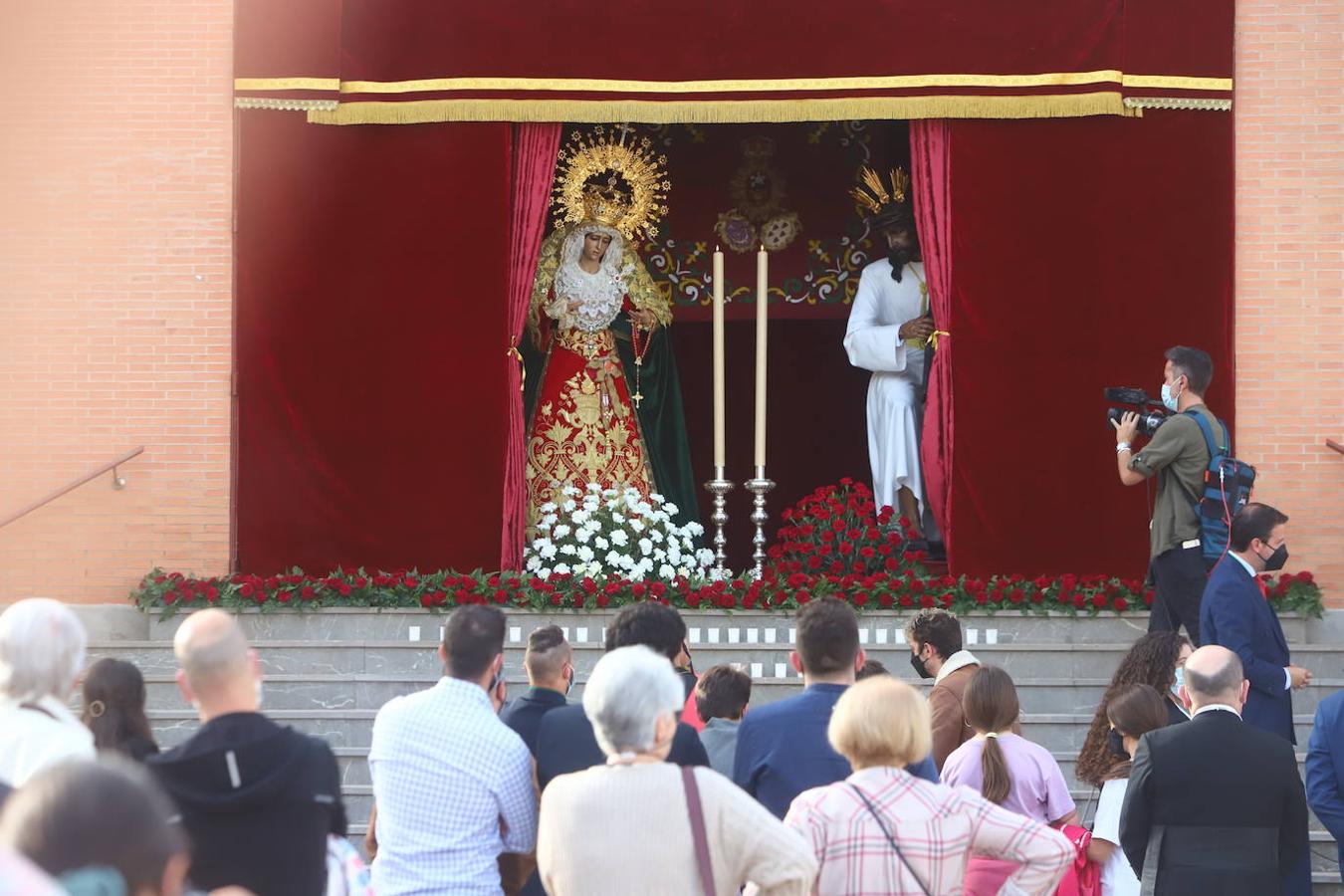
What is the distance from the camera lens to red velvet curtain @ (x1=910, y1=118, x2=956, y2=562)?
11211 mm

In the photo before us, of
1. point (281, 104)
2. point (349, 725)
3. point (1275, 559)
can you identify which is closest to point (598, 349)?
point (281, 104)

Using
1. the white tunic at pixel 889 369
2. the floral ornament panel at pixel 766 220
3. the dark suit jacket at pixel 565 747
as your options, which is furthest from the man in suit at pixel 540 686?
the floral ornament panel at pixel 766 220

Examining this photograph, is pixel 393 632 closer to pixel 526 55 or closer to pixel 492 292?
pixel 492 292

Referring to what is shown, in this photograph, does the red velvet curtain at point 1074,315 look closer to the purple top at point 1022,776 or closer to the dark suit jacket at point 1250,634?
the dark suit jacket at point 1250,634

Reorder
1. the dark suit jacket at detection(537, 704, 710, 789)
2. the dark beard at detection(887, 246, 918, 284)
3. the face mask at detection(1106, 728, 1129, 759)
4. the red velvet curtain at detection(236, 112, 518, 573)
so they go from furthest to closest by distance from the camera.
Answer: the dark beard at detection(887, 246, 918, 284), the red velvet curtain at detection(236, 112, 518, 573), the face mask at detection(1106, 728, 1129, 759), the dark suit jacket at detection(537, 704, 710, 789)

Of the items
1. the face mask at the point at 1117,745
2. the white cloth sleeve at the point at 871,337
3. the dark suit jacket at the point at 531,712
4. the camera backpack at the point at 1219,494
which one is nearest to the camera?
the dark suit jacket at the point at 531,712

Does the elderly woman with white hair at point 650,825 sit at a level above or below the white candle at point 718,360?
below

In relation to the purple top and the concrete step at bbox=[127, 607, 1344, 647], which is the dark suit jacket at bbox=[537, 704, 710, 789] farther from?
the concrete step at bbox=[127, 607, 1344, 647]

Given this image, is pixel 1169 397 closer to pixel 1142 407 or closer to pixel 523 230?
pixel 1142 407

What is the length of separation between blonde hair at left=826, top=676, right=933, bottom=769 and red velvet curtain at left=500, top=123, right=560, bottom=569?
22.8ft

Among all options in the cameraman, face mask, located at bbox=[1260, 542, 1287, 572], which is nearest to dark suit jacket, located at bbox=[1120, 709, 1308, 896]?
face mask, located at bbox=[1260, 542, 1287, 572]

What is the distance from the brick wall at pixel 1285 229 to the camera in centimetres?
1117

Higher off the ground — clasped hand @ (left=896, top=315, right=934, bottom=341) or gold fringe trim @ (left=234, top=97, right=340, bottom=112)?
gold fringe trim @ (left=234, top=97, right=340, bottom=112)

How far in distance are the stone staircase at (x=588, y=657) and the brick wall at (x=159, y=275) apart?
1061mm
